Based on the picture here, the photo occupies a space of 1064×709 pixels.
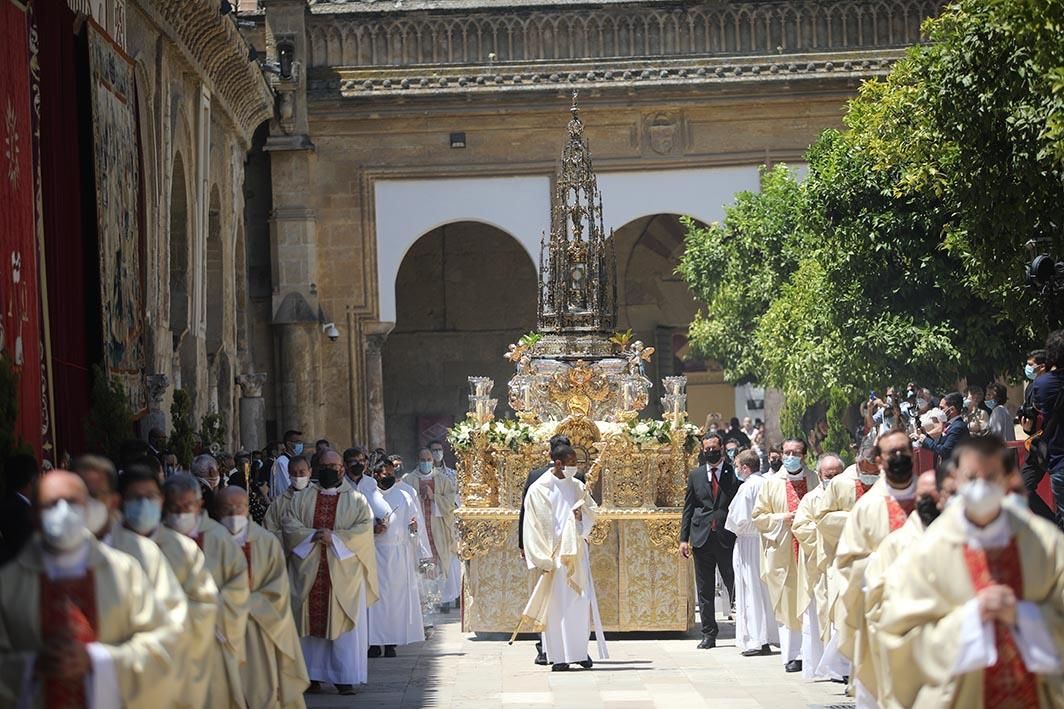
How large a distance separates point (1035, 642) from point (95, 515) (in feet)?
10.6

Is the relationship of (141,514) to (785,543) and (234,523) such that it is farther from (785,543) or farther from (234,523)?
(785,543)

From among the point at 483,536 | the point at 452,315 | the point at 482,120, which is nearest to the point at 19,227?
the point at 483,536

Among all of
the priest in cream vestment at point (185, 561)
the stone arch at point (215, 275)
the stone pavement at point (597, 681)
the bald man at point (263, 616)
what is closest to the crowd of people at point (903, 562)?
the stone pavement at point (597, 681)

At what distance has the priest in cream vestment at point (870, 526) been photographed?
9023 millimetres

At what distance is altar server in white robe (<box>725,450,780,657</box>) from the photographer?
14.6 meters

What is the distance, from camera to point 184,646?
23.2 feet

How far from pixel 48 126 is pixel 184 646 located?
8.54 metres

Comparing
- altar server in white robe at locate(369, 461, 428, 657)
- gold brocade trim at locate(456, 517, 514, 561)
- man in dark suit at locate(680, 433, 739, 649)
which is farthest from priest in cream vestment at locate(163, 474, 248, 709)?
gold brocade trim at locate(456, 517, 514, 561)

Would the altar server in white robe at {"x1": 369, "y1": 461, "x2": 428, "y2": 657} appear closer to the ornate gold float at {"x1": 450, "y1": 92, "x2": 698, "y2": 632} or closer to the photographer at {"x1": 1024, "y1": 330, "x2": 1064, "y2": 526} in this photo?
the ornate gold float at {"x1": 450, "y1": 92, "x2": 698, "y2": 632}

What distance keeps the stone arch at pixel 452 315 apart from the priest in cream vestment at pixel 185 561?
92.8ft

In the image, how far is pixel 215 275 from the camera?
25.7 metres

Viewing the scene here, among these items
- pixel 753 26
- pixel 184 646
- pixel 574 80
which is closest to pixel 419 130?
pixel 574 80

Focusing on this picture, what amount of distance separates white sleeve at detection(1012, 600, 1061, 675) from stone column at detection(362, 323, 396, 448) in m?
23.6

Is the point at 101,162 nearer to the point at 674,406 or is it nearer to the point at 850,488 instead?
the point at 674,406
